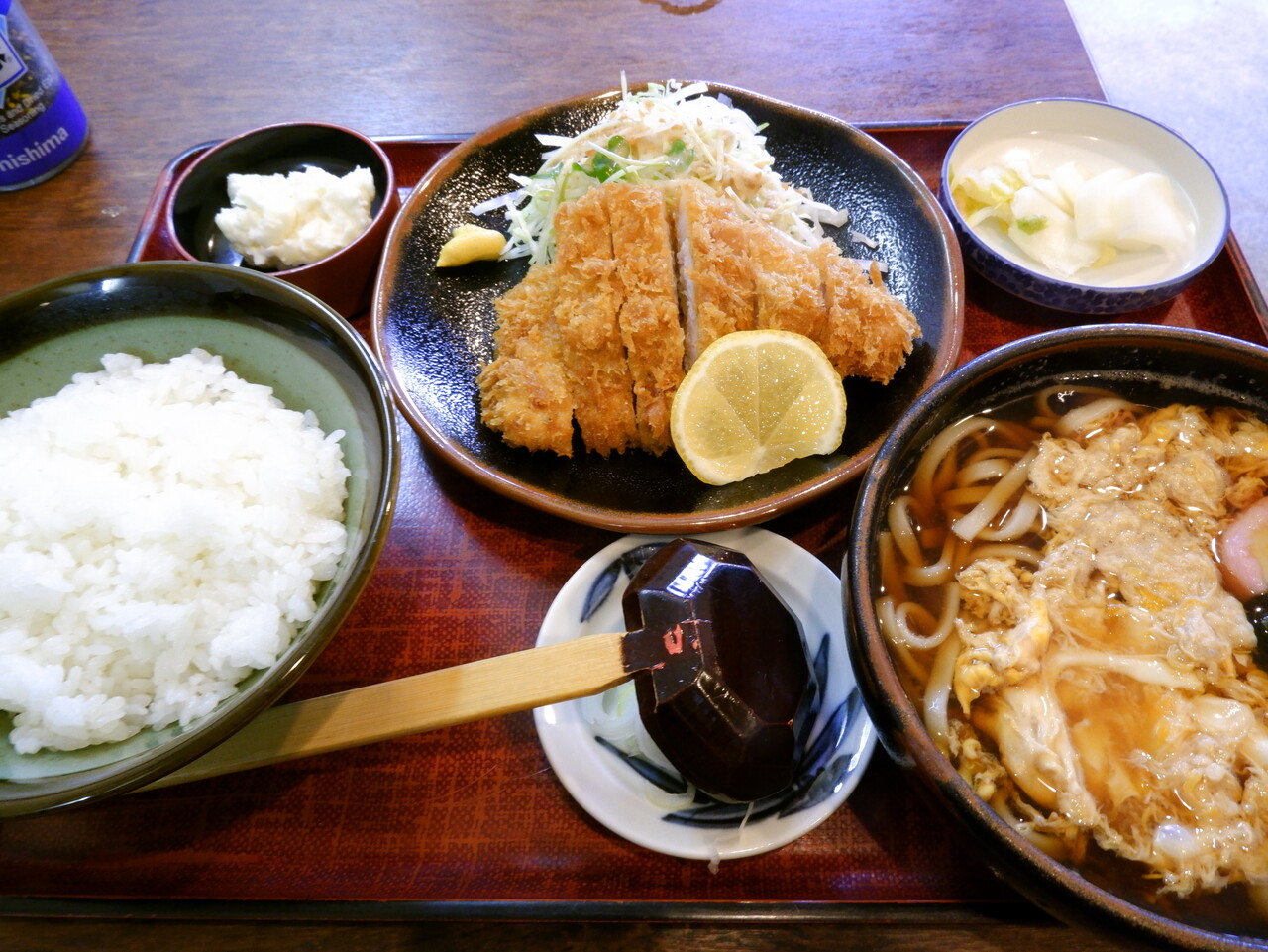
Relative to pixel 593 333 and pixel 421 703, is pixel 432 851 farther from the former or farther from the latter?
pixel 593 333

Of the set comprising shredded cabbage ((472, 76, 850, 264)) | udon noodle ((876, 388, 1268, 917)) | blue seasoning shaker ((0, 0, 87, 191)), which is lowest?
udon noodle ((876, 388, 1268, 917))

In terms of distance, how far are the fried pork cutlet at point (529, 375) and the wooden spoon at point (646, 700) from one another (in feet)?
1.94

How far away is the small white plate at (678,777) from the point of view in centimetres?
133

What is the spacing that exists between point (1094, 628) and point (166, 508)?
160 centimetres

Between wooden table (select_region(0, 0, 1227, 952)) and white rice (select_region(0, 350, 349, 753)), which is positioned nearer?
white rice (select_region(0, 350, 349, 753))

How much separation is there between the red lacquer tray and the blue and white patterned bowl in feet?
4.40

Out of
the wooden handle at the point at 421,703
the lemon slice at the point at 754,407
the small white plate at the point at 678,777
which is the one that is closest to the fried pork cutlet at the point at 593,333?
the lemon slice at the point at 754,407

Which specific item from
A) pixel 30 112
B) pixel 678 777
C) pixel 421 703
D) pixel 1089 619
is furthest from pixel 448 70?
pixel 1089 619

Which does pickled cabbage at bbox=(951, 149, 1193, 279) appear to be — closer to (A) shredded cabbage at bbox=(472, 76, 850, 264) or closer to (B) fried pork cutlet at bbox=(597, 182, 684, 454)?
(A) shredded cabbage at bbox=(472, 76, 850, 264)

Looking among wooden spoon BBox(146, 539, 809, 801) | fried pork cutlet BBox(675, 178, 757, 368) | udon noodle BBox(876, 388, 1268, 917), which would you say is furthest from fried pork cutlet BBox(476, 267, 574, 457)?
udon noodle BBox(876, 388, 1268, 917)

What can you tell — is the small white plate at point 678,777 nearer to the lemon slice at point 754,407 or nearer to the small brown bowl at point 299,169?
the lemon slice at point 754,407

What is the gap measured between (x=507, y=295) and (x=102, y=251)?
4.24ft

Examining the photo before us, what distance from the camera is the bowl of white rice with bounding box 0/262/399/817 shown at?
115 cm

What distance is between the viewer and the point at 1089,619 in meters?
1.29
